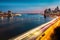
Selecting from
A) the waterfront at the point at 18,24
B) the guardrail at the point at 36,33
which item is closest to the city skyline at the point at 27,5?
the waterfront at the point at 18,24

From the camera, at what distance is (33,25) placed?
734 centimetres

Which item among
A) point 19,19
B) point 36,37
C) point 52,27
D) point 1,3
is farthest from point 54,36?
point 1,3

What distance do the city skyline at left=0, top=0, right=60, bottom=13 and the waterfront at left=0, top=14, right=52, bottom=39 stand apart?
1.08 feet

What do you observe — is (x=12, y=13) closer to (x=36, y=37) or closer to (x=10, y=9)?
(x=10, y=9)

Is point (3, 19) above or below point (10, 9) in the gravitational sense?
below

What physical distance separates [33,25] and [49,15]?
1.09 meters

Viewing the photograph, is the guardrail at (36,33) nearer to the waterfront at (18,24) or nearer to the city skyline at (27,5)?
the waterfront at (18,24)

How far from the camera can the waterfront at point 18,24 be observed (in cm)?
673

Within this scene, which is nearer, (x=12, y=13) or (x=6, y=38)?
A: (x=6, y=38)

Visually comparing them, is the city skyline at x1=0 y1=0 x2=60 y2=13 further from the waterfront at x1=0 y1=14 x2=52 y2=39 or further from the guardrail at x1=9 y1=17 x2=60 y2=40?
the guardrail at x1=9 y1=17 x2=60 y2=40

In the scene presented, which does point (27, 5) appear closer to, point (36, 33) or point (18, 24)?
point (18, 24)

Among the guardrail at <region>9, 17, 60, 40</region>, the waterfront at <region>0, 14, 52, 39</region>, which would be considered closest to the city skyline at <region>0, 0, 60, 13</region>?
the waterfront at <region>0, 14, 52, 39</region>

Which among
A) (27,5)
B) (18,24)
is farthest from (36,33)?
(27,5)

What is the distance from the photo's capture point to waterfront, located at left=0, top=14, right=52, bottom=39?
6.73 metres
